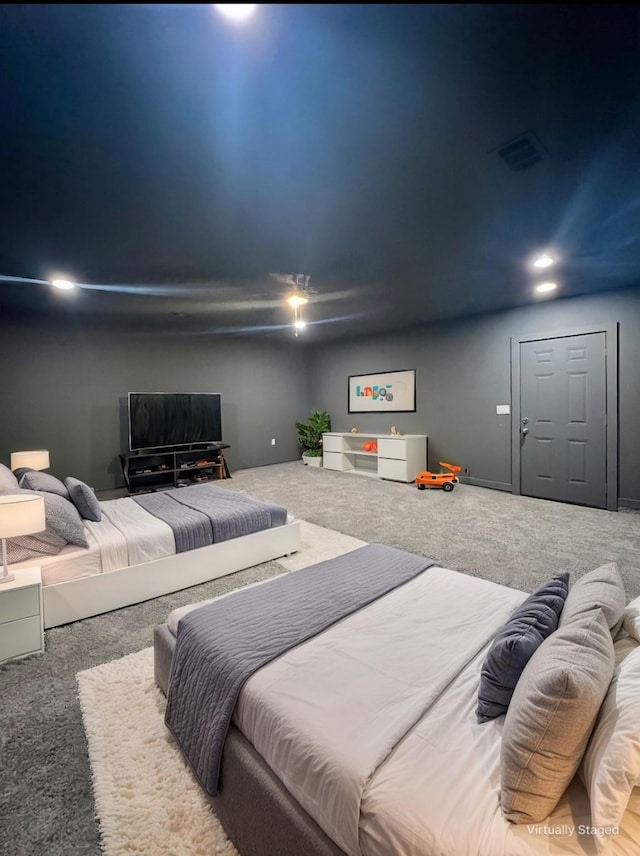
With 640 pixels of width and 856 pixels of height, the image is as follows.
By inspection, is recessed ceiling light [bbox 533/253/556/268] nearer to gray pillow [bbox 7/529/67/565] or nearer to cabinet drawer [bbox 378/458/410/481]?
cabinet drawer [bbox 378/458/410/481]

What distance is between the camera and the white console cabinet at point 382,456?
244 inches

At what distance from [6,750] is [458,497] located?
15.8ft

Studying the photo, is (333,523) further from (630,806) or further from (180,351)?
(180,351)

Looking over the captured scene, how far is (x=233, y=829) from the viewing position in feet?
3.82

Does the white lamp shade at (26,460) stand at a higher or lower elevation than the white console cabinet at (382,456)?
higher

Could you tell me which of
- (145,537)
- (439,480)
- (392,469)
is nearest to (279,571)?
(145,537)

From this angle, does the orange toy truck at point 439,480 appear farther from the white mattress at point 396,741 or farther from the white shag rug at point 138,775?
the white shag rug at point 138,775

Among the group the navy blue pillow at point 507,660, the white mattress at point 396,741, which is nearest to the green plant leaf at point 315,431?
the white mattress at point 396,741

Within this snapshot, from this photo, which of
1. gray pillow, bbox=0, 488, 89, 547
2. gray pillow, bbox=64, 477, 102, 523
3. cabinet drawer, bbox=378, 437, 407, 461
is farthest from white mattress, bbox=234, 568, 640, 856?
cabinet drawer, bbox=378, 437, 407, 461

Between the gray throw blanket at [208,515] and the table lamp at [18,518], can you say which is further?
the gray throw blanket at [208,515]

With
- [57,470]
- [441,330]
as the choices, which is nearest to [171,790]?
[57,470]

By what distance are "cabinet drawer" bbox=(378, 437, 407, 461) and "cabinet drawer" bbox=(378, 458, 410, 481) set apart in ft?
0.26

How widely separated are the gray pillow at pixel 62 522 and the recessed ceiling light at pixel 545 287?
473 cm

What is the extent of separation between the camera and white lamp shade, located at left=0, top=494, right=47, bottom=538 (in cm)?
196
